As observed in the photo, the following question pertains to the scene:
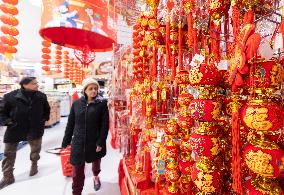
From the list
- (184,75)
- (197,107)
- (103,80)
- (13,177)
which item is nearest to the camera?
(197,107)

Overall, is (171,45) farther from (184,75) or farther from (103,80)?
(103,80)

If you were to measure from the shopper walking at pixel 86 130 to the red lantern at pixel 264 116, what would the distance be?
1.83m

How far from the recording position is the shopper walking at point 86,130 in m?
2.20

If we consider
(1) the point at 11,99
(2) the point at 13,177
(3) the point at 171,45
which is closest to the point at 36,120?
(1) the point at 11,99

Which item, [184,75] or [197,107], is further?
[184,75]

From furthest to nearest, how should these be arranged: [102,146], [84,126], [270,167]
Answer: [102,146]
[84,126]
[270,167]

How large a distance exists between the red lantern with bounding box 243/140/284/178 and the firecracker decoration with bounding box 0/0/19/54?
370 cm

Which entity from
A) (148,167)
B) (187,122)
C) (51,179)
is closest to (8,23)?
(51,179)

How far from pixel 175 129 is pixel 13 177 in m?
2.62

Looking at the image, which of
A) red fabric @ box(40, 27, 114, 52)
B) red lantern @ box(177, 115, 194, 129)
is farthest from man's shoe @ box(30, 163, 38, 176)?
red lantern @ box(177, 115, 194, 129)

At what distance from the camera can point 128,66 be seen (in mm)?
3123

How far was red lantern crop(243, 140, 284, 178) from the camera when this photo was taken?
1.83 ft

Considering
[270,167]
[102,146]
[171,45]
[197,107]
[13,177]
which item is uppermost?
[171,45]

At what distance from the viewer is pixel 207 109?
28.0 inches
